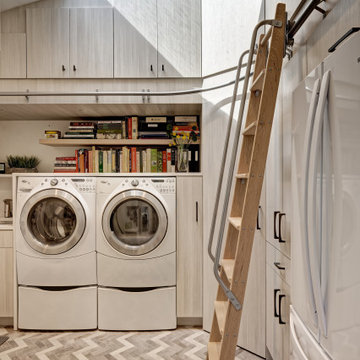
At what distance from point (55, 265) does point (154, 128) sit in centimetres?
159

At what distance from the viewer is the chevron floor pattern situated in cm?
239

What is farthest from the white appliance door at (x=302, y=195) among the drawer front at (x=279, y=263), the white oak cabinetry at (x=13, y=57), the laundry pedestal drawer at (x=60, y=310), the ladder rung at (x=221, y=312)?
the white oak cabinetry at (x=13, y=57)

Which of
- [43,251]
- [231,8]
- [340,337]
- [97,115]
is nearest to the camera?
[340,337]

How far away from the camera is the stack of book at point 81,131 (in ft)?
10.5

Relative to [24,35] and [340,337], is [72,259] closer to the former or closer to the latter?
[24,35]

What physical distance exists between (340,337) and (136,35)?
267 cm

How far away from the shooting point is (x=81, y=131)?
3.21 metres

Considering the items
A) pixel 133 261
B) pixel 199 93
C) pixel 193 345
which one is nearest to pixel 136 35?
pixel 199 93

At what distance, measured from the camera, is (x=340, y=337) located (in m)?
0.85

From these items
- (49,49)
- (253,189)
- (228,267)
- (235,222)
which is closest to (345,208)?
(253,189)

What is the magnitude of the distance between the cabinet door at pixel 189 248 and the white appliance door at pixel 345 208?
191 centimetres

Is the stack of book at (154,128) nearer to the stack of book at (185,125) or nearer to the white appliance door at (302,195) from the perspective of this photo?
the stack of book at (185,125)

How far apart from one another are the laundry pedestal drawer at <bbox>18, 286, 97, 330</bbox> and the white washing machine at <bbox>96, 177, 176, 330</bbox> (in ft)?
0.43

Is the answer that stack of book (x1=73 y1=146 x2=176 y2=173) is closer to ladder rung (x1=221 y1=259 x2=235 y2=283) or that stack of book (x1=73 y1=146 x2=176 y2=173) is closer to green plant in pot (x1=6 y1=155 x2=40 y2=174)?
green plant in pot (x1=6 y1=155 x2=40 y2=174)
